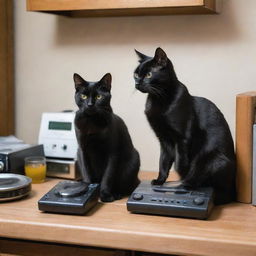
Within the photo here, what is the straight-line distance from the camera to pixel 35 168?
56.2 inches

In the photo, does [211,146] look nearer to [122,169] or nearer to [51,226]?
[122,169]

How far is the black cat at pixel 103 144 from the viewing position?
3.97ft

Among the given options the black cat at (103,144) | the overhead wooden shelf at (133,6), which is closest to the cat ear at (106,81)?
the black cat at (103,144)

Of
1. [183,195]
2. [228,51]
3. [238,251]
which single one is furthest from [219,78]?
[238,251]

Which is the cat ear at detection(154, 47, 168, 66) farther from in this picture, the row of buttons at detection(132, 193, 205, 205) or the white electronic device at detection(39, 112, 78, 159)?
the white electronic device at detection(39, 112, 78, 159)

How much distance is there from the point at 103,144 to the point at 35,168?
0.29m

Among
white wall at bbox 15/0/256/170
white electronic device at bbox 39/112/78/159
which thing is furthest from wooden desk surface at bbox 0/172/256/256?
white wall at bbox 15/0/256/170

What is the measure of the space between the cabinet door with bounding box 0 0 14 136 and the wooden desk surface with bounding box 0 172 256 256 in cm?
59

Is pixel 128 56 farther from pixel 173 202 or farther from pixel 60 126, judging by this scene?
pixel 173 202

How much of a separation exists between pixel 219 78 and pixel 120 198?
55 centimetres

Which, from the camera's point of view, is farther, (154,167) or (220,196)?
(154,167)

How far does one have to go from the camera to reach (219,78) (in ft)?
4.95

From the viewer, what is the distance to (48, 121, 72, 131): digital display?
4.98 feet

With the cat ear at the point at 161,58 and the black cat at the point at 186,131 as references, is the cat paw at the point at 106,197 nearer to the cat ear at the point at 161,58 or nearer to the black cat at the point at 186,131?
the black cat at the point at 186,131
